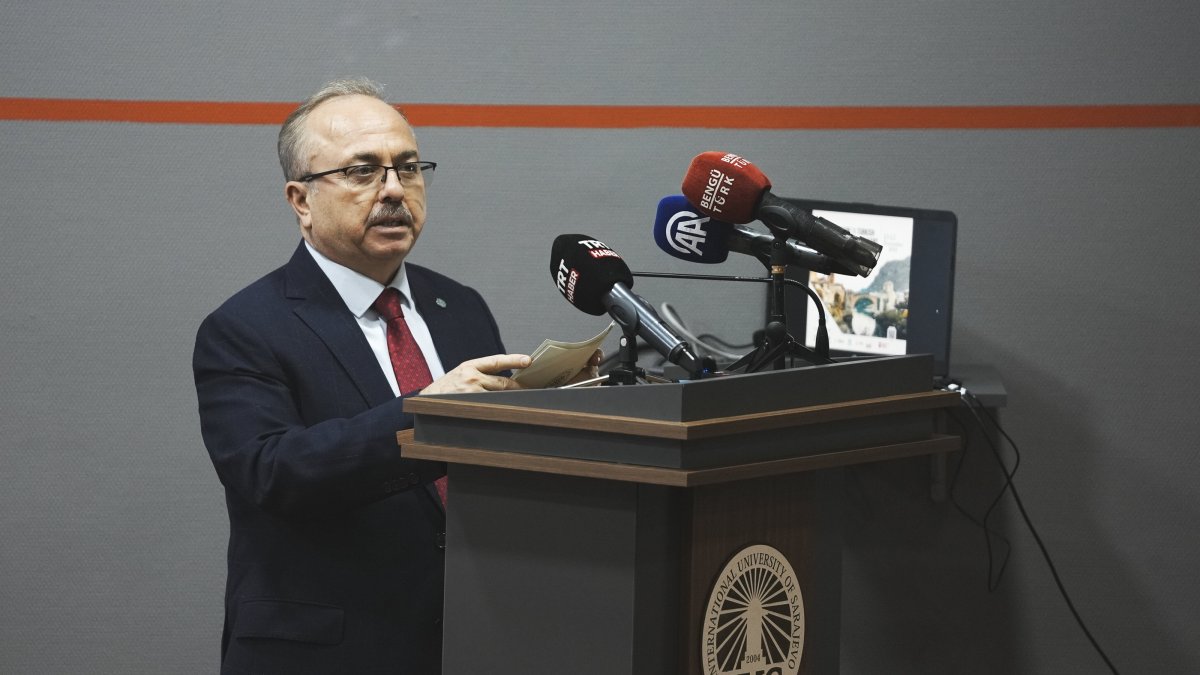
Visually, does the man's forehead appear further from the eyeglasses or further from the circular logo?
the circular logo

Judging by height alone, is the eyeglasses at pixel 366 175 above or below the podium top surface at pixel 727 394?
above

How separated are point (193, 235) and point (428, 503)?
1.84m

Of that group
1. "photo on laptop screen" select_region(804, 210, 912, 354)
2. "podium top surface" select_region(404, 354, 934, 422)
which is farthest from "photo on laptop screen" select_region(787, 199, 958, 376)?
"podium top surface" select_region(404, 354, 934, 422)

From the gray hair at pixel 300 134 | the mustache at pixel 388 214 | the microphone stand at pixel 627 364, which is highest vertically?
the gray hair at pixel 300 134

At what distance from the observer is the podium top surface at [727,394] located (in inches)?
47.6

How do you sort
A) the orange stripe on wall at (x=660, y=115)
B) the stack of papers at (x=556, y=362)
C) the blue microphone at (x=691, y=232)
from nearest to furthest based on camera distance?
the stack of papers at (x=556, y=362), the blue microphone at (x=691, y=232), the orange stripe on wall at (x=660, y=115)

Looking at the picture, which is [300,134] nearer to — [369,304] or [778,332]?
[369,304]

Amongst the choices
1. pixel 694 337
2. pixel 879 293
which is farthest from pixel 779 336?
pixel 694 337

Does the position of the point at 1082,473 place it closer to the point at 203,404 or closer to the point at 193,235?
the point at 203,404

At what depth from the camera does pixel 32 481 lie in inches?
134

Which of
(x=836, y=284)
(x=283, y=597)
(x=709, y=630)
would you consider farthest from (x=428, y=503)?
(x=836, y=284)

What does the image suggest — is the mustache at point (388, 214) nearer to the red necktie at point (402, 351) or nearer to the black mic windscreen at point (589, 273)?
the red necktie at point (402, 351)

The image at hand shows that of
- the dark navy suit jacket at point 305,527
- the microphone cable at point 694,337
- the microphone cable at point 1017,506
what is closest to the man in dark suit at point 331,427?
the dark navy suit jacket at point 305,527

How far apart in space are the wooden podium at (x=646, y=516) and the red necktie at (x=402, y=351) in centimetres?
58
